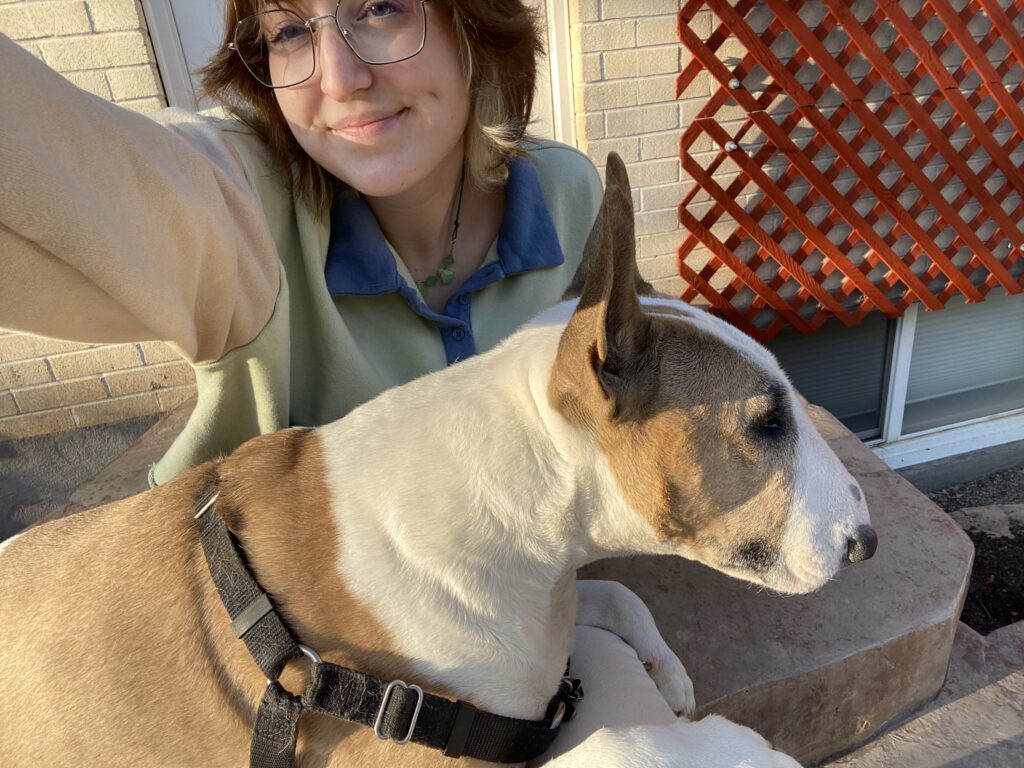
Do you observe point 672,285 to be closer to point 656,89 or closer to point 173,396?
point 656,89

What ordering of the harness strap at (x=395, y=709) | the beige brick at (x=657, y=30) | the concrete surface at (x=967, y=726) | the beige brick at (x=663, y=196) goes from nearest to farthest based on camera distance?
the harness strap at (x=395, y=709), the concrete surface at (x=967, y=726), the beige brick at (x=657, y=30), the beige brick at (x=663, y=196)

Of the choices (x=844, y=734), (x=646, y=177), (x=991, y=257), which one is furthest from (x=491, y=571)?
(x=991, y=257)

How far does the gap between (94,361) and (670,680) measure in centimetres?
306

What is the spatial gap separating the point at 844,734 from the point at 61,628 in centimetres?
200

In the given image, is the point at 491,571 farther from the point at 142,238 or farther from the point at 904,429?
the point at 904,429

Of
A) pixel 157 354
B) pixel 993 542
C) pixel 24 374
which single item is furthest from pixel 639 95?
pixel 24 374

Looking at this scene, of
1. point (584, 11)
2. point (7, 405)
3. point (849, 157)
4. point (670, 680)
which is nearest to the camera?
point (670, 680)

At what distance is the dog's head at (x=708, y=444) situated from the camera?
3.63 feet

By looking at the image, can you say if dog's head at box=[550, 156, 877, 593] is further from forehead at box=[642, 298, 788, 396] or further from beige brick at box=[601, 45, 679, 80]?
beige brick at box=[601, 45, 679, 80]

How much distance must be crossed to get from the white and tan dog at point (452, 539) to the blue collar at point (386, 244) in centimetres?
70

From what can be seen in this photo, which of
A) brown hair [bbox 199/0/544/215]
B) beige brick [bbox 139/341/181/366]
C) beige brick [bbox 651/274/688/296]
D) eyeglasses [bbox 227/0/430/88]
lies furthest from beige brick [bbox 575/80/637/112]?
beige brick [bbox 139/341/181/366]

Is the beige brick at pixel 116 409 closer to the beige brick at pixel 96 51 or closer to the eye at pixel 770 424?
the beige brick at pixel 96 51

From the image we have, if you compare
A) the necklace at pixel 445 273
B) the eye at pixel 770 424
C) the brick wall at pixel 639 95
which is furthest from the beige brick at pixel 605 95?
the eye at pixel 770 424

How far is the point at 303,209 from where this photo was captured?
5.88ft
